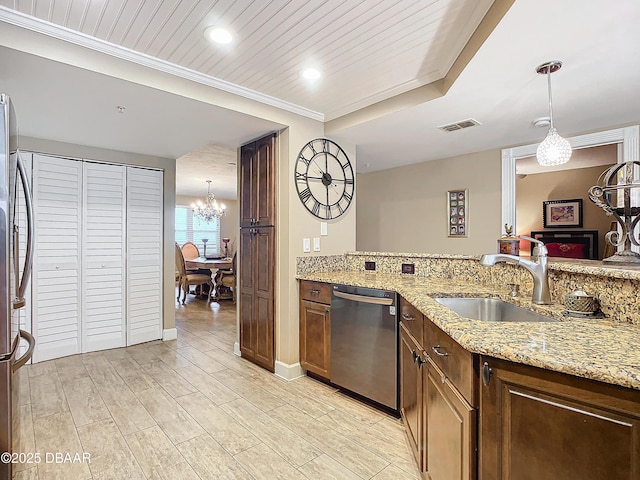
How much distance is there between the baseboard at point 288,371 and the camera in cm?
297

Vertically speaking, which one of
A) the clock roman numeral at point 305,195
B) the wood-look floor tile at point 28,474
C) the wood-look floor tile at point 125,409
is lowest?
the wood-look floor tile at point 28,474

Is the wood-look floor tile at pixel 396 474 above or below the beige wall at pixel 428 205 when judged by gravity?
below

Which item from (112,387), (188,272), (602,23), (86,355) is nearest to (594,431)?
(602,23)

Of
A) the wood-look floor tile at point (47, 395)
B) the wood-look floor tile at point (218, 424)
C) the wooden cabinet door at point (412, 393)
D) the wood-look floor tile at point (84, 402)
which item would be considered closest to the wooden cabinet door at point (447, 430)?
the wooden cabinet door at point (412, 393)

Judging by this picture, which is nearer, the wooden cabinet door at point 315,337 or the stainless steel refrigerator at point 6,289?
the stainless steel refrigerator at point 6,289

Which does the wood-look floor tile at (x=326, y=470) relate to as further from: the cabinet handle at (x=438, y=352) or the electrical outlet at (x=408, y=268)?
the electrical outlet at (x=408, y=268)

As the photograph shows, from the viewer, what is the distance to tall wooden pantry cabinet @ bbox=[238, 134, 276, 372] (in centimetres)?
311

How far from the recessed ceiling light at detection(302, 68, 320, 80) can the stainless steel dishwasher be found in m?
1.52

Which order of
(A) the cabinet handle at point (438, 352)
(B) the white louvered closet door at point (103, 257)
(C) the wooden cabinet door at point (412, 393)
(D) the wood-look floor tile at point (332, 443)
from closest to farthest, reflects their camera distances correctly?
1. (A) the cabinet handle at point (438, 352)
2. (C) the wooden cabinet door at point (412, 393)
3. (D) the wood-look floor tile at point (332, 443)
4. (B) the white louvered closet door at point (103, 257)

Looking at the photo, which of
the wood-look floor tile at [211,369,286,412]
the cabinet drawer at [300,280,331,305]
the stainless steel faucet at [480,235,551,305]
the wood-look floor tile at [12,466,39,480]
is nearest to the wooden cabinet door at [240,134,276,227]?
the cabinet drawer at [300,280,331,305]

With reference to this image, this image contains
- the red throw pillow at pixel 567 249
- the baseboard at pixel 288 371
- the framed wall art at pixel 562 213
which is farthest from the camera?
the framed wall art at pixel 562 213

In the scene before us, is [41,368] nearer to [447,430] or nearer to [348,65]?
[447,430]

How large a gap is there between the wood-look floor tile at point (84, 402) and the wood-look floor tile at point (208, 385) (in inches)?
25.4

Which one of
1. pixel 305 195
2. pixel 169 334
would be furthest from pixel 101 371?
pixel 305 195
